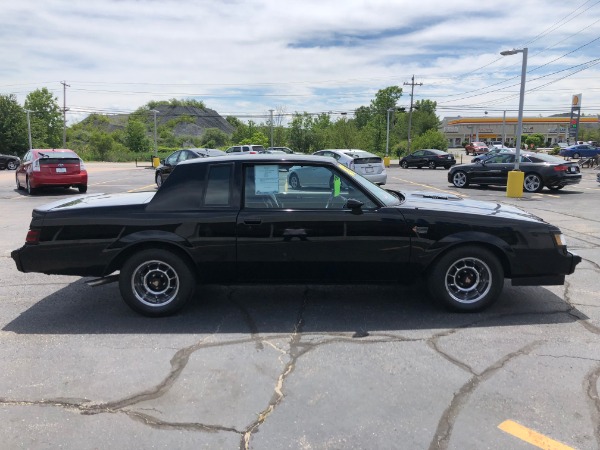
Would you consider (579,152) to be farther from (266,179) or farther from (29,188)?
(266,179)

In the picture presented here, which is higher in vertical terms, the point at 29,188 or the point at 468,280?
the point at 468,280

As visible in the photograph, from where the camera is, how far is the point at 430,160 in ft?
128

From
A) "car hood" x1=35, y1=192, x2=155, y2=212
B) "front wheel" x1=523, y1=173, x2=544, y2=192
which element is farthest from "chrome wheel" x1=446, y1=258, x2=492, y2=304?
"front wheel" x1=523, y1=173, x2=544, y2=192

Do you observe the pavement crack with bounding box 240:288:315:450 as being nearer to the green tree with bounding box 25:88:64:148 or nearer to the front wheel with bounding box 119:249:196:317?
the front wheel with bounding box 119:249:196:317

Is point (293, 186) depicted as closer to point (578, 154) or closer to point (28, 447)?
point (28, 447)

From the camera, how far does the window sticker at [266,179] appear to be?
15.8ft

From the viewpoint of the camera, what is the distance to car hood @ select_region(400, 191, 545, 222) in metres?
4.81

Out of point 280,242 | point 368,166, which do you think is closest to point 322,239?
point 280,242

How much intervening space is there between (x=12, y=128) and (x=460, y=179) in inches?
2536

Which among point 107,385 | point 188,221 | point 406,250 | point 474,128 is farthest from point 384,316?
point 474,128

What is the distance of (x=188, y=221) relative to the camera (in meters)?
4.66

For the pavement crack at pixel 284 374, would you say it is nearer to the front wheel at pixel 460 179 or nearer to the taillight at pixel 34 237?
the taillight at pixel 34 237

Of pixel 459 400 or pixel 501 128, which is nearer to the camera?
pixel 459 400

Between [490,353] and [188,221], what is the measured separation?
285cm
